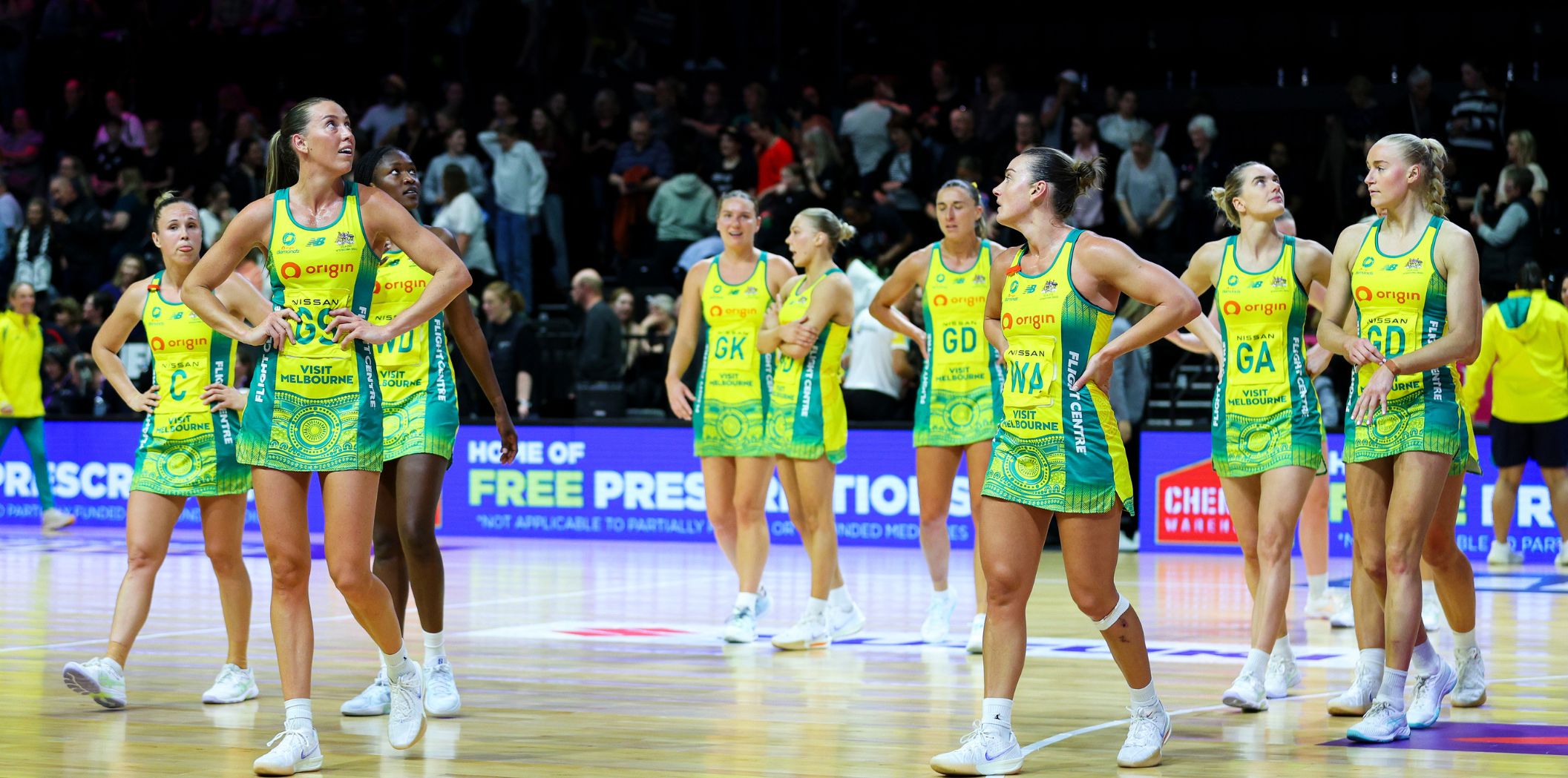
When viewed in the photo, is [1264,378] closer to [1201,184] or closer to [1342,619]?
[1342,619]

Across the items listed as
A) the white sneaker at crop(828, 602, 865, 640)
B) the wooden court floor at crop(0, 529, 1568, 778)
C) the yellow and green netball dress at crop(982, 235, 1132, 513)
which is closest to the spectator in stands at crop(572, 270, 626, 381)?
the wooden court floor at crop(0, 529, 1568, 778)

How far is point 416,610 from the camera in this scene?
28.1 ft

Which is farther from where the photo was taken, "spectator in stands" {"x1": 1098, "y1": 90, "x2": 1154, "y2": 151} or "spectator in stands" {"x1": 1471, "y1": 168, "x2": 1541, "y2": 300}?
"spectator in stands" {"x1": 1098, "y1": 90, "x2": 1154, "y2": 151}

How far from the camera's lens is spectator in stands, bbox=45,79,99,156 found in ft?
72.2

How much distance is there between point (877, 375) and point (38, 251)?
9647 millimetres

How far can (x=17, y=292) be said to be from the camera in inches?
625

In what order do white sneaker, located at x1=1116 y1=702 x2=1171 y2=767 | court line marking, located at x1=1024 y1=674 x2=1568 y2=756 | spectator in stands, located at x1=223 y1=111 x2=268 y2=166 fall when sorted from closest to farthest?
white sneaker, located at x1=1116 y1=702 x2=1171 y2=767 → court line marking, located at x1=1024 y1=674 x2=1568 y2=756 → spectator in stands, located at x1=223 y1=111 x2=268 y2=166

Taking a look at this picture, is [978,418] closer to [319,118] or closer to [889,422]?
[319,118]

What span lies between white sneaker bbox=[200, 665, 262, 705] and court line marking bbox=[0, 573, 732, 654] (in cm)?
71

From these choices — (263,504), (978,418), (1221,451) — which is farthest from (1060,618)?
(263,504)

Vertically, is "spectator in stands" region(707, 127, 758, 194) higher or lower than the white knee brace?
higher

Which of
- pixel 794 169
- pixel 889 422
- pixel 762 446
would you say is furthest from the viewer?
pixel 794 169

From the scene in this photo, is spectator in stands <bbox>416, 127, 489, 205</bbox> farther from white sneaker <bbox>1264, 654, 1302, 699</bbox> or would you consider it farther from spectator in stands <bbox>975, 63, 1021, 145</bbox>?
white sneaker <bbox>1264, 654, 1302, 699</bbox>

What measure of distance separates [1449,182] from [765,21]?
8.46 meters
